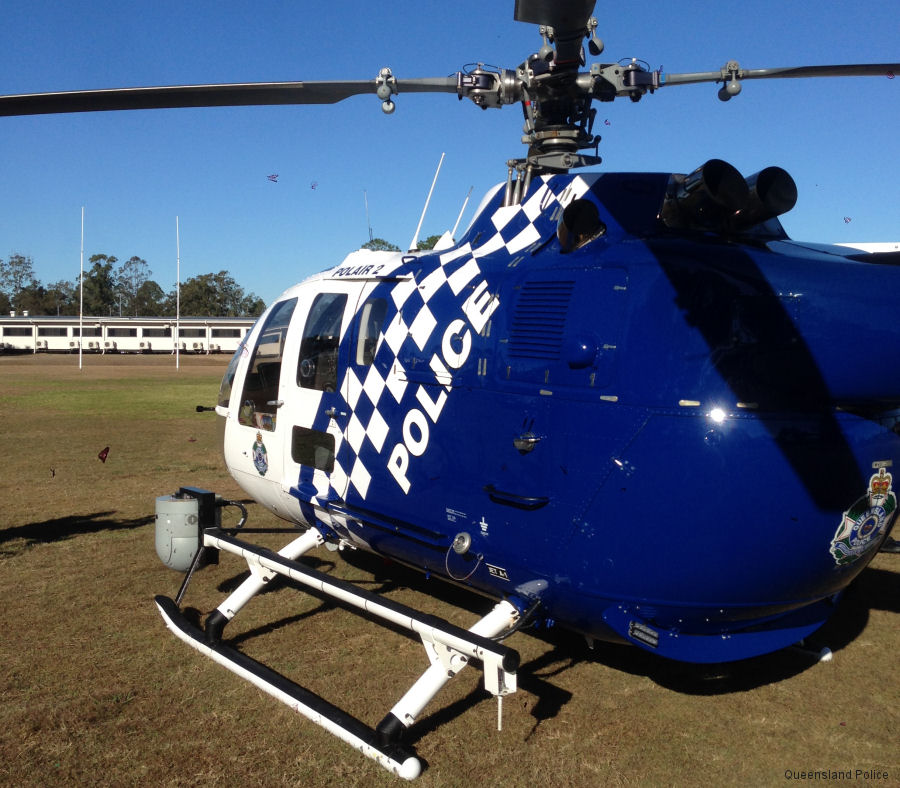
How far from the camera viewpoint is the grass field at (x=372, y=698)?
13.3ft

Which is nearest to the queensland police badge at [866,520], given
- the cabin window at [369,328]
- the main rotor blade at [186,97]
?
the cabin window at [369,328]

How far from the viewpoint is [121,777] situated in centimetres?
396

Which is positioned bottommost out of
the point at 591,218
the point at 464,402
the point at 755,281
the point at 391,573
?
the point at 391,573

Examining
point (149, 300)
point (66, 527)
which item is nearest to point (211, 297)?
point (149, 300)

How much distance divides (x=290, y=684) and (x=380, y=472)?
4.72 feet

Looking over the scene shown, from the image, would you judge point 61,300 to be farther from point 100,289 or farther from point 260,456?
point 260,456

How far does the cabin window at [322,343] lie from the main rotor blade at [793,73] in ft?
9.15

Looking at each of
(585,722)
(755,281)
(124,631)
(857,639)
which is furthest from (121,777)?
(857,639)

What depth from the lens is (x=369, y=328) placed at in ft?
18.0

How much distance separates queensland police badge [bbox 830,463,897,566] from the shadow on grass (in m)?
7.62

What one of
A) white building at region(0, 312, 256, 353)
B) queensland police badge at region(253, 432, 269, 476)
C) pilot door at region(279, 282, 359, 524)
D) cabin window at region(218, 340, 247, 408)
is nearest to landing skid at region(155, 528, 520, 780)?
pilot door at region(279, 282, 359, 524)

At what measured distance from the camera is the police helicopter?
3.65 meters

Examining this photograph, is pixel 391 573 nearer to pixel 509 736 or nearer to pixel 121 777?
pixel 509 736

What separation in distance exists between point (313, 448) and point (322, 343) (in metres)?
0.81
